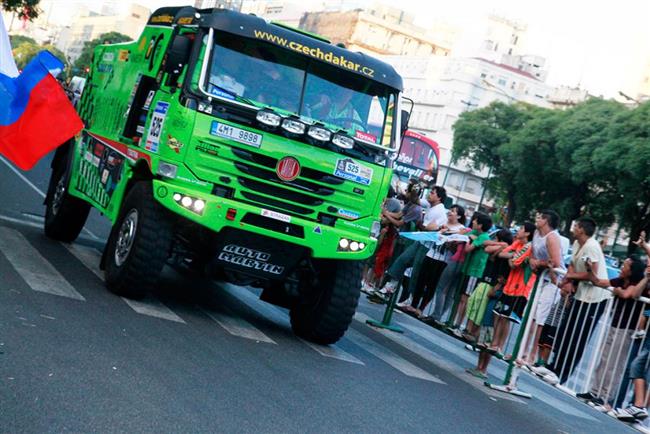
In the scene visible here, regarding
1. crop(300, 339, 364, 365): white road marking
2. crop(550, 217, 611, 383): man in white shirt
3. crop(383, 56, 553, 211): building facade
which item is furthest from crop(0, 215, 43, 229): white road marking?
crop(383, 56, 553, 211): building facade

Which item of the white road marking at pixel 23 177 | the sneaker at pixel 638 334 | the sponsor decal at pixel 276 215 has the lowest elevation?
the white road marking at pixel 23 177

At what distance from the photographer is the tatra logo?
35.4 ft

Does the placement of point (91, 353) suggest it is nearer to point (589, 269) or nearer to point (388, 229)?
point (589, 269)

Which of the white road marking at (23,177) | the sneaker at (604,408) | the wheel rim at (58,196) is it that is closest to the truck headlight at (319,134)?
the sneaker at (604,408)

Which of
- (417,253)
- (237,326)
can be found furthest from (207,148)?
(417,253)

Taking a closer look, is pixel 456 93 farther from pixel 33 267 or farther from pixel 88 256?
pixel 33 267

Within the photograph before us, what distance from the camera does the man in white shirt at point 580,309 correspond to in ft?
38.7

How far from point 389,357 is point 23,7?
84.9 feet

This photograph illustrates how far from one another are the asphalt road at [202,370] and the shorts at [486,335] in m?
0.45

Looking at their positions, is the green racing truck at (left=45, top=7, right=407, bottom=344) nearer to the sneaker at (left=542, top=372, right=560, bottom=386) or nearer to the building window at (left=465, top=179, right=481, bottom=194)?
the sneaker at (left=542, top=372, right=560, bottom=386)

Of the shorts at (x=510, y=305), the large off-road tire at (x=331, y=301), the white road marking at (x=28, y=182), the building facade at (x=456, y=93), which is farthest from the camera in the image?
the building facade at (x=456, y=93)

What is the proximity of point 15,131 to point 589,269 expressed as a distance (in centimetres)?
663

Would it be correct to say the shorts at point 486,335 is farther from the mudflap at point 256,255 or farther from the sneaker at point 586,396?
the mudflap at point 256,255

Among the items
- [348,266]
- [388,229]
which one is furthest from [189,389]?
[388,229]
